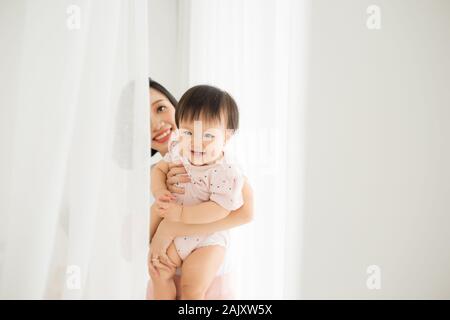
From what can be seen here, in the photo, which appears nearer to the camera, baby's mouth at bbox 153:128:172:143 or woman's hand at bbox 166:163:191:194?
woman's hand at bbox 166:163:191:194

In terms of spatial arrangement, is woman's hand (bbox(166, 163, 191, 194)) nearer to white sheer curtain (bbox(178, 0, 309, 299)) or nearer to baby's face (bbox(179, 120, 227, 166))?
baby's face (bbox(179, 120, 227, 166))

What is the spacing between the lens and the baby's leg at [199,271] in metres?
0.79

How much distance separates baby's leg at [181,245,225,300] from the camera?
788mm

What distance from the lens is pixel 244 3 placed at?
1113 millimetres

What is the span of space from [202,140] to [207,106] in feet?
0.25

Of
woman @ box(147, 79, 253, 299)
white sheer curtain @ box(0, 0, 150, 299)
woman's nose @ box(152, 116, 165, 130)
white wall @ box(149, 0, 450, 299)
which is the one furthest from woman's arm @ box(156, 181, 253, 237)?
woman's nose @ box(152, 116, 165, 130)

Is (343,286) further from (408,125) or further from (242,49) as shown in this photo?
(242,49)

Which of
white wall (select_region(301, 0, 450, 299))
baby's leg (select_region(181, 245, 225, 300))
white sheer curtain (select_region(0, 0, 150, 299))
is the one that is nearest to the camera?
white sheer curtain (select_region(0, 0, 150, 299))

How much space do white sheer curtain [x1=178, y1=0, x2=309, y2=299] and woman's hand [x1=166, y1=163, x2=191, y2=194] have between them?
0.23 m

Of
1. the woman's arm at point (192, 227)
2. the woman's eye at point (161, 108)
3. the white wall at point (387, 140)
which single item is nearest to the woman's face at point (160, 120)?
the woman's eye at point (161, 108)

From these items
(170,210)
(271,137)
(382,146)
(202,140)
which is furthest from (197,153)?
(382,146)

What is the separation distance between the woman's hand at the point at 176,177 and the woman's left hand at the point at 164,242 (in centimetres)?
8

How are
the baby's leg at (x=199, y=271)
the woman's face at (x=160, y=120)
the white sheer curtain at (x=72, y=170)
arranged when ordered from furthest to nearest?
the woman's face at (x=160, y=120), the baby's leg at (x=199, y=271), the white sheer curtain at (x=72, y=170)

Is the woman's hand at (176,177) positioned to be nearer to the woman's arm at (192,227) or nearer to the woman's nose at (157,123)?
the woman's arm at (192,227)
